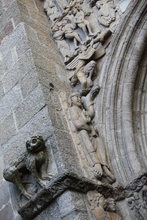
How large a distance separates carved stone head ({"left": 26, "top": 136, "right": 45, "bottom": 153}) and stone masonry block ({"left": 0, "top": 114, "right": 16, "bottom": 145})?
611 millimetres

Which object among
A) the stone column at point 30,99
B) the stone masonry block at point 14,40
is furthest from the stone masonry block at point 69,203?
the stone masonry block at point 14,40

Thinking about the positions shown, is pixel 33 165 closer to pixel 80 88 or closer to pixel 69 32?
pixel 80 88

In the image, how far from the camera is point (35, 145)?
3463mm

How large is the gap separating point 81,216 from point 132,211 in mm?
578

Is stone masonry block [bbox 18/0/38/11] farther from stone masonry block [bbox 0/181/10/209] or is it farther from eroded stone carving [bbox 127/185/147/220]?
eroded stone carving [bbox 127/185/147/220]

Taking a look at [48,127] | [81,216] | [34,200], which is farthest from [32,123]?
[81,216]

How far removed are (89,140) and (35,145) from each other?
0.63 meters

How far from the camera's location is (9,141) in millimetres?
4047

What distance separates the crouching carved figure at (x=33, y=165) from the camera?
3412mm

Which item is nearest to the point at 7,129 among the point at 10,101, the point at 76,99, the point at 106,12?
the point at 10,101

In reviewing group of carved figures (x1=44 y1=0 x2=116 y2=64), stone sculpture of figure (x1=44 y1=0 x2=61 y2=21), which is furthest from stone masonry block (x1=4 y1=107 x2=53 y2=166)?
stone sculpture of figure (x1=44 y1=0 x2=61 y2=21)

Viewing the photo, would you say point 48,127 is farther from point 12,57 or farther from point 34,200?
point 12,57

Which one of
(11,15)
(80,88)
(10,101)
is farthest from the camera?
(11,15)

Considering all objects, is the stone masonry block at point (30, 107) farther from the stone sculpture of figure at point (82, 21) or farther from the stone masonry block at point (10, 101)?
the stone sculpture of figure at point (82, 21)
